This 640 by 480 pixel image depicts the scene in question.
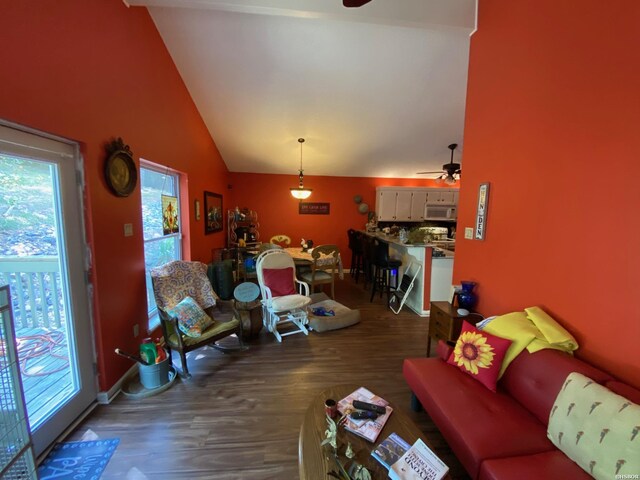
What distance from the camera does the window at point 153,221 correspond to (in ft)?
9.93

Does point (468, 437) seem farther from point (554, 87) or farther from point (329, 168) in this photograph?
point (329, 168)

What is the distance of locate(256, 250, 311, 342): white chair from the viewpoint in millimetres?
3275

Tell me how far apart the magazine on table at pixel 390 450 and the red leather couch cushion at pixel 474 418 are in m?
0.36

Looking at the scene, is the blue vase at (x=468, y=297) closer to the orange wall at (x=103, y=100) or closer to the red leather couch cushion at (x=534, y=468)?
the red leather couch cushion at (x=534, y=468)

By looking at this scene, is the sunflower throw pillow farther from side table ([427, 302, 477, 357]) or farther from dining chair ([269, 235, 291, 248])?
dining chair ([269, 235, 291, 248])

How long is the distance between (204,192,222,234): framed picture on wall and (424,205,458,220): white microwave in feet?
15.7

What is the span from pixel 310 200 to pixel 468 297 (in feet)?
15.2

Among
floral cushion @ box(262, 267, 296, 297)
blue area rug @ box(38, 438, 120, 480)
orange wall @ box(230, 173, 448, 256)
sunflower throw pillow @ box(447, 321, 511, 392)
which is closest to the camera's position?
blue area rug @ box(38, 438, 120, 480)

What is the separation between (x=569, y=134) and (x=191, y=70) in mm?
3997

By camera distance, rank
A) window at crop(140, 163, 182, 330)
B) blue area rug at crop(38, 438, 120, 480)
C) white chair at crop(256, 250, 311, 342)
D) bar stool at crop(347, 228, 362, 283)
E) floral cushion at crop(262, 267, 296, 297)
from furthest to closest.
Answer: bar stool at crop(347, 228, 362, 283) → floral cushion at crop(262, 267, 296, 297) → white chair at crop(256, 250, 311, 342) → window at crop(140, 163, 182, 330) → blue area rug at crop(38, 438, 120, 480)

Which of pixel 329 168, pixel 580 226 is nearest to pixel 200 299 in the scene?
pixel 580 226

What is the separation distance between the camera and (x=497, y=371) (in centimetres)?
177

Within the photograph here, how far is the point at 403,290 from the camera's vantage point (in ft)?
14.5

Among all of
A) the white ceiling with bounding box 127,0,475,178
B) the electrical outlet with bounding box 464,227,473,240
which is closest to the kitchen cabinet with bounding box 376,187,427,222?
the white ceiling with bounding box 127,0,475,178
